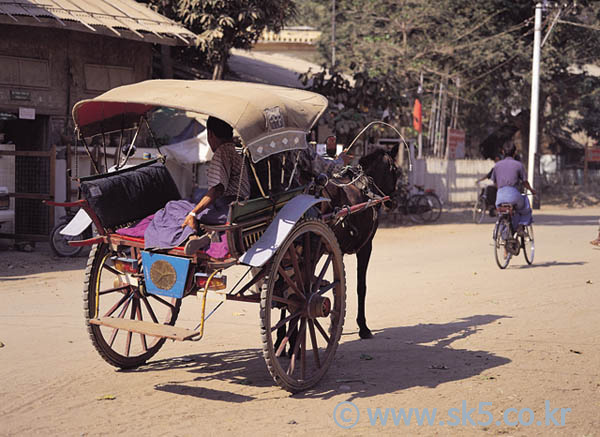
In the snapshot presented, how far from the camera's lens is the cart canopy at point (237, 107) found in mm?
4992

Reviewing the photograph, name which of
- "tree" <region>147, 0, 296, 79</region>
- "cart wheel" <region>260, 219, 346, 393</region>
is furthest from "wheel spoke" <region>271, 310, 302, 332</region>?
"tree" <region>147, 0, 296, 79</region>

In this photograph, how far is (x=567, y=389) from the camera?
579 cm

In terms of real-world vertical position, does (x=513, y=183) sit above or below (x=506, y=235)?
above

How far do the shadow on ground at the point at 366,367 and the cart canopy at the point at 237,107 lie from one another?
1949mm

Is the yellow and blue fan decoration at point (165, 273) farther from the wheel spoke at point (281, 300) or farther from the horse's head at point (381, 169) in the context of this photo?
Result: the horse's head at point (381, 169)

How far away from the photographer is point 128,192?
5953mm

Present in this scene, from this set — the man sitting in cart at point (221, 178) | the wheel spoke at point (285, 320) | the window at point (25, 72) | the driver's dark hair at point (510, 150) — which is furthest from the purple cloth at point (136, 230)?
the window at point (25, 72)

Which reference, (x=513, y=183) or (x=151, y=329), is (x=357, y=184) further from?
(x=513, y=183)

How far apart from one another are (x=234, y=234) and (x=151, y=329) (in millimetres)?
907

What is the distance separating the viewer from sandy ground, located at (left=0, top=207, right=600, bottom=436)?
4914mm

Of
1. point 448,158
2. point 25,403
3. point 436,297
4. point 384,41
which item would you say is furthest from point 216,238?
point 384,41

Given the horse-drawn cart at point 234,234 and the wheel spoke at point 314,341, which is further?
the wheel spoke at point 314,341

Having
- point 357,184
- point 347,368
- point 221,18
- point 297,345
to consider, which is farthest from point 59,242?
point 297,345

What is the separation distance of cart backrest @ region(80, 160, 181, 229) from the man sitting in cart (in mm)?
782
